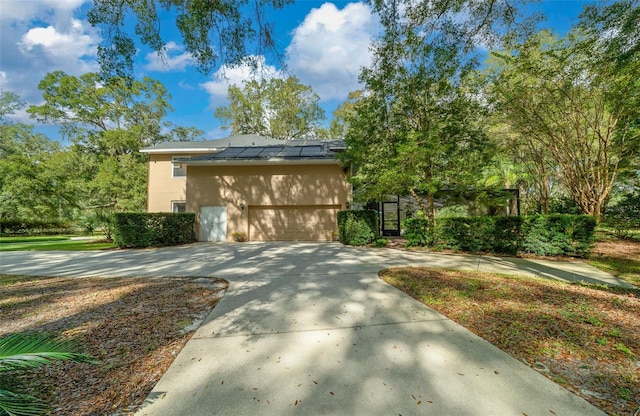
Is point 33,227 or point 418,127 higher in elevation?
point 418,127

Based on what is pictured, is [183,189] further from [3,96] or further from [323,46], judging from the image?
[3,96]

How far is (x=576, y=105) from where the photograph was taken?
32.2 feet

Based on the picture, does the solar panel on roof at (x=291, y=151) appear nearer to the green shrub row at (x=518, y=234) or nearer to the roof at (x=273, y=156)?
the roof at (x=273, y=156)

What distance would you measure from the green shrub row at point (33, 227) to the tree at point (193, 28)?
23034 millimetres

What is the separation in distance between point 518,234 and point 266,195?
1036 cm

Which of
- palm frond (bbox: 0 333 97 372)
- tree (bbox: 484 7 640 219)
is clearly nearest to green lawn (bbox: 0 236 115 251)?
palm frond (bbox: 0 333 97 372)

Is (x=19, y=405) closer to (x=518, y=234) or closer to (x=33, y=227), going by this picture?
(x=518, y=234)

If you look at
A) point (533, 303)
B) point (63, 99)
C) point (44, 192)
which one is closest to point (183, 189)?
point (44, 192)

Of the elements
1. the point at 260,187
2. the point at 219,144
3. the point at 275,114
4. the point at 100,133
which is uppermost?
the point at 275,114

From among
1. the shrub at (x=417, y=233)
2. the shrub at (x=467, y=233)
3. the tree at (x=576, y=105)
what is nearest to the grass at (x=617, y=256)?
the tree at (x=576, y=105)

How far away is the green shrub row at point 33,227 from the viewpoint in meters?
17.7

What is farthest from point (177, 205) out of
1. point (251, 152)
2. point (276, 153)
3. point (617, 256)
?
point (617, 256)

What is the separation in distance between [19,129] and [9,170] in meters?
13.5

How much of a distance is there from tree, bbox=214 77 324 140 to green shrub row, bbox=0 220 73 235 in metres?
16.1
